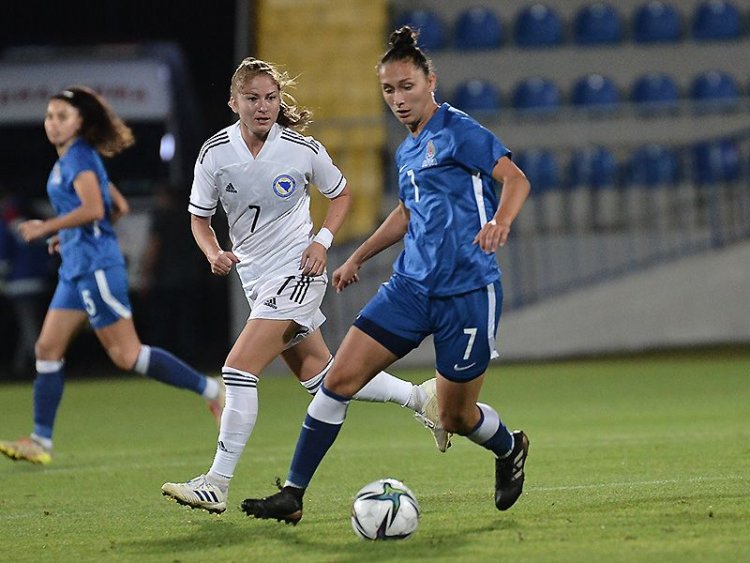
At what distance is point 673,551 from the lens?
17.6ft

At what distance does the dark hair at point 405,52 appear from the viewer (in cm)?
619

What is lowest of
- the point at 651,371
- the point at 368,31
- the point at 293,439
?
the point at 651,371

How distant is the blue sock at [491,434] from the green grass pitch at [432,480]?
0.30 metres

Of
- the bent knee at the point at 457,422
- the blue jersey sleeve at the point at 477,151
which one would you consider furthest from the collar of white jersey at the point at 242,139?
the bent knee at the point at 457,422

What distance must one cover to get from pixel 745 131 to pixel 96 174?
1043 cm

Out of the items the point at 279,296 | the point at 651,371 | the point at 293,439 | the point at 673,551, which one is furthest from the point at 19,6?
the point at 673,551

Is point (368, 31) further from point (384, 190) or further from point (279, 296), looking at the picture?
point (279, 296)

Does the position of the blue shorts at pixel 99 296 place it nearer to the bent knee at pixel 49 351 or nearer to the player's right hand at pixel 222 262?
the bent knee at pixel 49 351

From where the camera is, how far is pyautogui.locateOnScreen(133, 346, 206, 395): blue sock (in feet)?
30.5

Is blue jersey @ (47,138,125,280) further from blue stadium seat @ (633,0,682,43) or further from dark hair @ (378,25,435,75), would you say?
blue stadium seat @ (633,0,682,43)

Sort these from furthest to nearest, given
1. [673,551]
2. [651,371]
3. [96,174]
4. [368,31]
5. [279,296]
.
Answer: [368,31], [651,371], [96,174], [279,296], [673,551]

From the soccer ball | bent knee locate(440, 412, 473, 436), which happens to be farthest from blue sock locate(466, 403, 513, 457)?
the soccer ball

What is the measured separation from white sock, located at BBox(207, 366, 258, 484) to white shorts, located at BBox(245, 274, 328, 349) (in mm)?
325

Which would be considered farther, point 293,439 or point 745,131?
point 745,131
